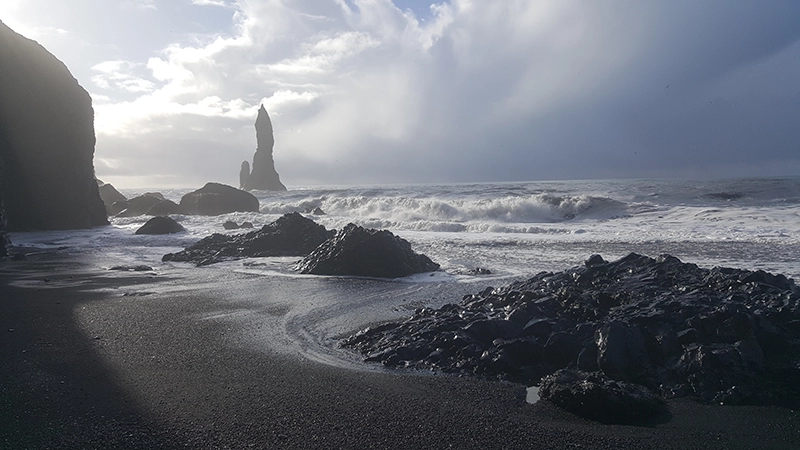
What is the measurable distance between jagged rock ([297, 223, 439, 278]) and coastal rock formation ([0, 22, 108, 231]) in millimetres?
16124

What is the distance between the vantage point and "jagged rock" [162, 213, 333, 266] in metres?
14.4

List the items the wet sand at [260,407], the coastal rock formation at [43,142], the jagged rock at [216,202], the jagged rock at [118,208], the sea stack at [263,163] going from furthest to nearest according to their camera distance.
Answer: the sea stack at [263,163]
the jagged rock at [118,208]
the jagged rock at [216,202]
the coastal rock formation at [43,142]
the wet sand at [260,407]

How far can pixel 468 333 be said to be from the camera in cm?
564

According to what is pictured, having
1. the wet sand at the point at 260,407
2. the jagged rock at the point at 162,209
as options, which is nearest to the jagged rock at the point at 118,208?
the jagged rock at the point at 162,209

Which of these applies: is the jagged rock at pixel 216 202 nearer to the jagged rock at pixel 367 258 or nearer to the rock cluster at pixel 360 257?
the rock cluster at pixel 360 257

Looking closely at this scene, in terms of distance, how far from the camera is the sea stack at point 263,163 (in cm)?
9788

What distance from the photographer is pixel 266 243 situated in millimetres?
15000

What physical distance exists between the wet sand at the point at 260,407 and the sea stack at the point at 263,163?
309 feet

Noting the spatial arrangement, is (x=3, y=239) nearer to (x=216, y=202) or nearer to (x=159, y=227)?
(x=159, y=227)

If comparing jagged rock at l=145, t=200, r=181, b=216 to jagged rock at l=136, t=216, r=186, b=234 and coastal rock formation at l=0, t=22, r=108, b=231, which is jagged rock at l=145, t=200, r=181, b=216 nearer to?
coastal rock formation at l=0, t=22, r=108, b=231

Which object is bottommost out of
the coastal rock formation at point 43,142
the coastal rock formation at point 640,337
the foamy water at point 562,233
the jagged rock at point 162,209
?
the foamy water at point 562,233

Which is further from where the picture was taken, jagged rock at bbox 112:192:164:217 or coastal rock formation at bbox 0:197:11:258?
jagged rock at bbox 112:192:164:217

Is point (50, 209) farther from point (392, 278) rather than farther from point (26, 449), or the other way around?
point (26, 449)

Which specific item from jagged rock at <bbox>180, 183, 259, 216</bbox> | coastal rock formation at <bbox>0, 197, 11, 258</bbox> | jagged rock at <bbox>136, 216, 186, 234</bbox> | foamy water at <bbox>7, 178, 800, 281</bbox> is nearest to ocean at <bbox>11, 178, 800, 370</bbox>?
foamy water at <bbox>7, 178, 800, 281</bbox>
